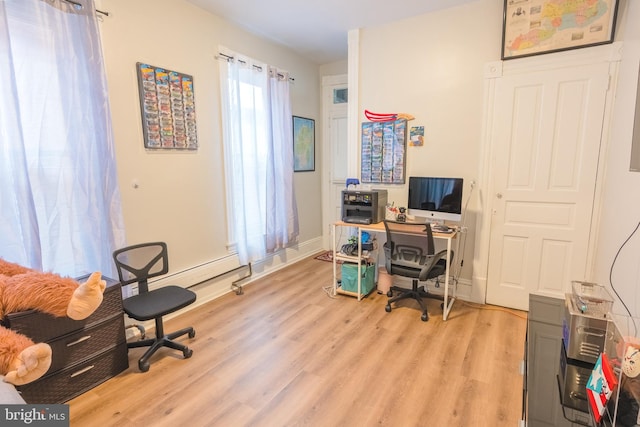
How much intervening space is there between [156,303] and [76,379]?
1.86 feet

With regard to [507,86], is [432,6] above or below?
above

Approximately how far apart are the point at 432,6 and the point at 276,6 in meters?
1.43

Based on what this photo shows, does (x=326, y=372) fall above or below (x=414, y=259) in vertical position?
Result: below

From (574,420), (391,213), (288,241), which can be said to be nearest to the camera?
(574,420)

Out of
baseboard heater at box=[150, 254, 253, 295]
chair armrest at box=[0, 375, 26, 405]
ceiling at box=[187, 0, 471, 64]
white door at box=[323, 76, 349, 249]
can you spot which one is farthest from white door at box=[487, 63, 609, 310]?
chair armrest at box=[0, 375, 26, 405]

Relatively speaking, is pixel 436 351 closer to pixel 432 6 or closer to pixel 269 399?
pixel 269 399

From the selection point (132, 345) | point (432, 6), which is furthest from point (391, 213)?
point (132, 345)

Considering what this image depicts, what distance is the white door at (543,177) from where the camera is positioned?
253 centimetres

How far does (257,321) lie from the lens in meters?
2.80

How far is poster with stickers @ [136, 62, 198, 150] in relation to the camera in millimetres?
2500

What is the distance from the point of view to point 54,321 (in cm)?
→ 174

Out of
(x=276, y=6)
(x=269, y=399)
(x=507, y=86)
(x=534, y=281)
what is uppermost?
(x=276, y=6)

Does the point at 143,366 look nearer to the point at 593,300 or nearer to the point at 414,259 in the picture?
the point at 414,259

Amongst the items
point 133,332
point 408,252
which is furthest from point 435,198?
point 133,332
